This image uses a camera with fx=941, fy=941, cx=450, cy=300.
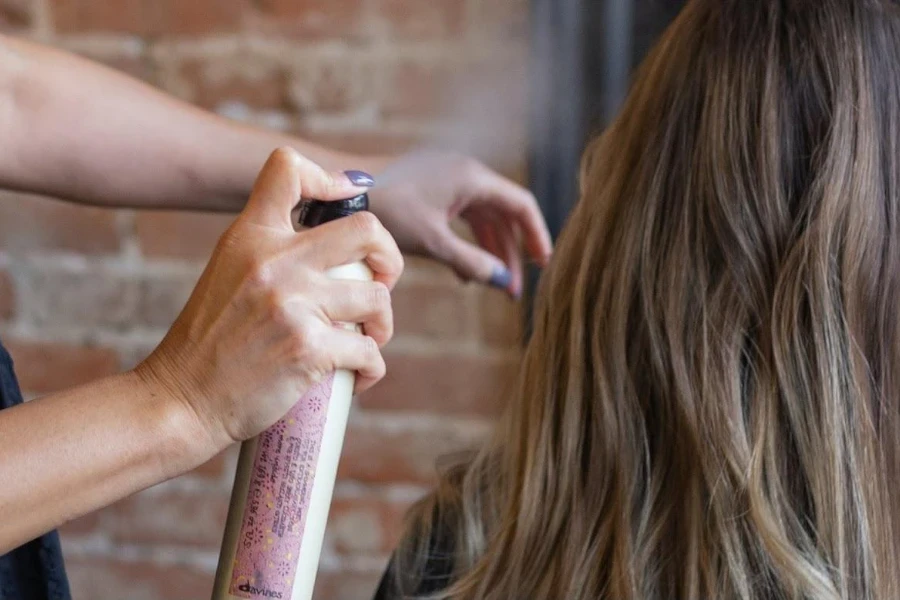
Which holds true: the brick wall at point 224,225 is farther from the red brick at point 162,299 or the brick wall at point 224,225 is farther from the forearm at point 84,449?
the forearm at point 84,449

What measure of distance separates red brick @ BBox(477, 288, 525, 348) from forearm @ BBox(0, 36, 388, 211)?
296mm

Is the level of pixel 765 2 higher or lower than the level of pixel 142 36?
lower

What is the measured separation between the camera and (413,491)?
3.72 ft

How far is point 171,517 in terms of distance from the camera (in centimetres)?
119

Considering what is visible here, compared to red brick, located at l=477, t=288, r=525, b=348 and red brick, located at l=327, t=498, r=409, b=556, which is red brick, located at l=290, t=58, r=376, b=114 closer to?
red brick, located at l=477, t=288, r=525, b=348

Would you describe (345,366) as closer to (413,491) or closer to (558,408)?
(558,408)

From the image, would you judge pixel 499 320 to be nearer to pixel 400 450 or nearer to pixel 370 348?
pixel 400 450

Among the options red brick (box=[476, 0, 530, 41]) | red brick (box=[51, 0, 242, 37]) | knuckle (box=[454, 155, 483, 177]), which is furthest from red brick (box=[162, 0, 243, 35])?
knuckle (box=[454, 155, 483, 177])

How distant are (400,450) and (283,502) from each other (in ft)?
2.01

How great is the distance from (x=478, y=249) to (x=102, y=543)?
0.71m

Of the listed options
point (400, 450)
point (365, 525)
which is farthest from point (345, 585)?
point (400, 450)

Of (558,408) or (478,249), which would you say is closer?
(558,408)

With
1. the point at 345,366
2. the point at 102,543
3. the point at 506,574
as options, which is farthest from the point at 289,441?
the point at 102,543

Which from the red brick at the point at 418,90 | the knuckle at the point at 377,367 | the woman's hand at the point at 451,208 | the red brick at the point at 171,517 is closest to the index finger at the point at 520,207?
the woman's hand at the point at 451,208
